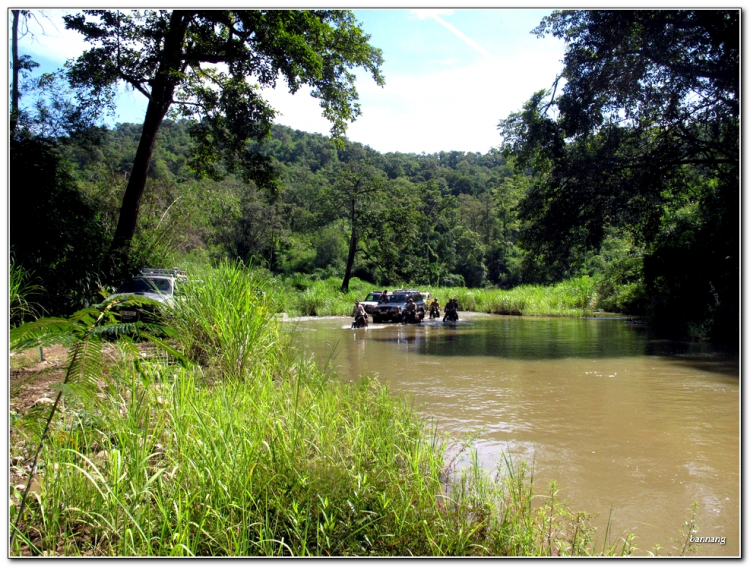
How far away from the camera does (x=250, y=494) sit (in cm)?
304

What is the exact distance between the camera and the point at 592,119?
52.2ft

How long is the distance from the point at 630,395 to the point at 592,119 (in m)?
10.3

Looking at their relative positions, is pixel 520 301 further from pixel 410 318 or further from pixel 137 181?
pixel 137 181

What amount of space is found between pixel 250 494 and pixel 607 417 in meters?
5.63

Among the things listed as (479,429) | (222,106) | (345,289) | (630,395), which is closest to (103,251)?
(222,106)

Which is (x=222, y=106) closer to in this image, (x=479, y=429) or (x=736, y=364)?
(x=479, y=429)

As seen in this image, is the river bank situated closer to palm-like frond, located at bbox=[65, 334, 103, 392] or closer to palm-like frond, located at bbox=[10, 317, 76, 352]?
palm-like frond, located at bbox=[65, 334, 103, 392]

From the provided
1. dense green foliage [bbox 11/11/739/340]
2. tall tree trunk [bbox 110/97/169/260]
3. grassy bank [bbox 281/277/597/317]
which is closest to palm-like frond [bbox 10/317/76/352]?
dense green foliage [bbox 11/11/739/340]

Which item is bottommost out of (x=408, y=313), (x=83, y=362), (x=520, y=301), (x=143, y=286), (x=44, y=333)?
(x=408, y=313)

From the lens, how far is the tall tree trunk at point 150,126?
1474 centimetres

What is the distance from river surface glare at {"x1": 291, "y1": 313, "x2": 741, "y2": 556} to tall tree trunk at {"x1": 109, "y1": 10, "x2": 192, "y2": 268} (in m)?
6.42

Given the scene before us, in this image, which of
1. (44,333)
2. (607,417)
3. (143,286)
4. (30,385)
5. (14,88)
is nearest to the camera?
(44,333)

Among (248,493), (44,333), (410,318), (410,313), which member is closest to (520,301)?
(410,318)

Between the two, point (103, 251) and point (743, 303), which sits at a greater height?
point (103, 251)
